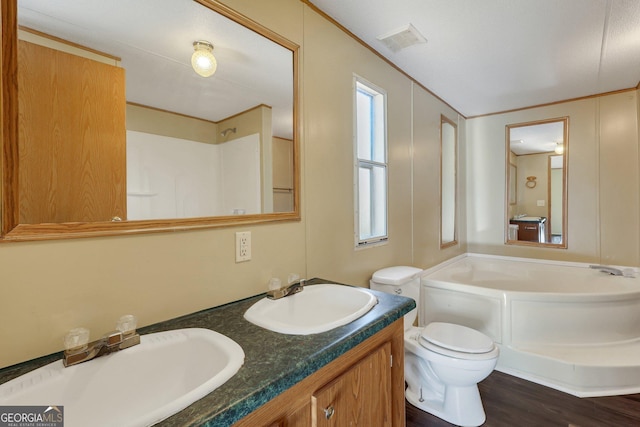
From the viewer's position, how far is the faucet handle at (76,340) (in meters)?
0.75

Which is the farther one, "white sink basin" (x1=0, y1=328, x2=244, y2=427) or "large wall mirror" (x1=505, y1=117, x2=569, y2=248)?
"large wall mirror" (x1=505, y1=117, x2=569, y2=248)

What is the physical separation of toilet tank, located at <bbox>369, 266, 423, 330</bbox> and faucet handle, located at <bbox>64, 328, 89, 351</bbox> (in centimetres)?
158

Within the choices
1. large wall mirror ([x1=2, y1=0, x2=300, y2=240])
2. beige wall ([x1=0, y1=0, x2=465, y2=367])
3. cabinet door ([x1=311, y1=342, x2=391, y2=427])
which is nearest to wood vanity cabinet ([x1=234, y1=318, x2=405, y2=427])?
cabinet door ([x1=311, y1=342, x2=391, y2=427])

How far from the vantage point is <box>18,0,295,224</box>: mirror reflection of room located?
815 mm

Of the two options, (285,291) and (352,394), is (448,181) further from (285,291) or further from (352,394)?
(352,394)

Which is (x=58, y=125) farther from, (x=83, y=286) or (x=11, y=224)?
(x=83, y=286)

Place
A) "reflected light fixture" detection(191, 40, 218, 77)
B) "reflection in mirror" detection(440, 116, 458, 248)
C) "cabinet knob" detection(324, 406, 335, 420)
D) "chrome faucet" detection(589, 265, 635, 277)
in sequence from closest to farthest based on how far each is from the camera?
"cabinet knob" detection(324, 406, 335, 420) → "reflected light fixture" detection(191, 40, 218, 77) → "chrome faucet" detection(589, 265, 635, 277) → "reflection in mirror" detection(440, 116, 458, 248)

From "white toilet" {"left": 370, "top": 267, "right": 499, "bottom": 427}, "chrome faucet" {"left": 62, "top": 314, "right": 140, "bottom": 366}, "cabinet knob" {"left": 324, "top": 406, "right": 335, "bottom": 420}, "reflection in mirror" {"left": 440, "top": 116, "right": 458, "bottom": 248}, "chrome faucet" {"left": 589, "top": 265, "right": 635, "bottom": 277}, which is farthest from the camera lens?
"reflection in mirror" {"left": 440, "top": 116, "right": 458, "bottom": 248}

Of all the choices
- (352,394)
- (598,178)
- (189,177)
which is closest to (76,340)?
(189,177)

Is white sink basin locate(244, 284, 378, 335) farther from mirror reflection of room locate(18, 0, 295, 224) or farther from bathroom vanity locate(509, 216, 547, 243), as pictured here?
bathroom vanity locate(509, 216, 547, 243)

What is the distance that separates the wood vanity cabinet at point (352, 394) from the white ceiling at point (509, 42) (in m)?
1.73

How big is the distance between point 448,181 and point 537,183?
108 centimetres

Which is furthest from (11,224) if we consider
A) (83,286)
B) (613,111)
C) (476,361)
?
(613,111)

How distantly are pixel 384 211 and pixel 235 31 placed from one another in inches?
59.3
